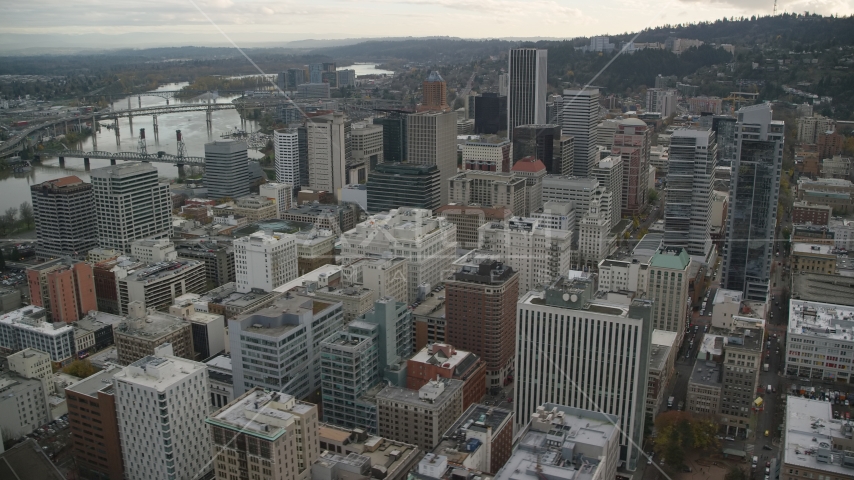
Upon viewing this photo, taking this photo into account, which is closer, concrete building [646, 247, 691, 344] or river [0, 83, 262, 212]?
concrete building [646, 247, 691, 344]

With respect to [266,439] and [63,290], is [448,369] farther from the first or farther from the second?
[63,290]

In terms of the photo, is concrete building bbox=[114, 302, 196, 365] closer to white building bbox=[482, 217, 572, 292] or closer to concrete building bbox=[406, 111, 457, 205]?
white building bbox=[482, 217, 572, 292]

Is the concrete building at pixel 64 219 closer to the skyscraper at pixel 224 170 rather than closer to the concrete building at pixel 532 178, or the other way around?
the skyscraper at pixel 224 170

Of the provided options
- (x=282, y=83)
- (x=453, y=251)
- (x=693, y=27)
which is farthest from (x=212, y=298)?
(x=693, y=27)

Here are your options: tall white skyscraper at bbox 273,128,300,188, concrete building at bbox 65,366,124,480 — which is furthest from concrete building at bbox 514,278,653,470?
tall white skyscraper at bbox 273,128,300,188

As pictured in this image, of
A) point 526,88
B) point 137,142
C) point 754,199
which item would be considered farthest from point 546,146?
point 137,142

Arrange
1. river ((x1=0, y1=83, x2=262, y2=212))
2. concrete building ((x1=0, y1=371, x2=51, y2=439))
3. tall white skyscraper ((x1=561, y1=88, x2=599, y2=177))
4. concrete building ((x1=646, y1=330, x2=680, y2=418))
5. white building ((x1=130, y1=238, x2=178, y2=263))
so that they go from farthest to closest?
river ((x1=0, y1=83, x2=262, y2=212)), tall white skyscraper ((x1=561, y1=88, x2=599, y2=177)), white building ((x1=130, y1=238, x2=178, y2=263)), concrete building ((x1=646, y1=330, x2=680, y2=418)), concrete building ((x1=0, y1=371, x2=51, y2=439))

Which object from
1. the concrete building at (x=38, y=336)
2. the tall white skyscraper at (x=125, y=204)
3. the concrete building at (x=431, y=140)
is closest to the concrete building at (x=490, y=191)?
the concrete building at (x=431, y=140)
